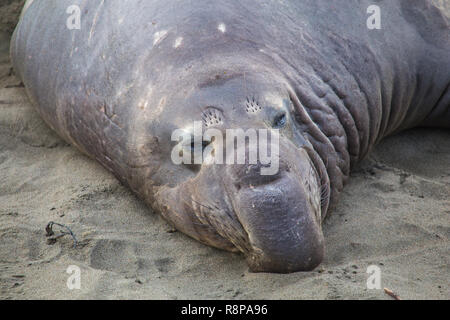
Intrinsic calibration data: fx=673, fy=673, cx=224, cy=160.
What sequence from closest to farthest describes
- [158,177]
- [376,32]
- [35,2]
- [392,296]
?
[392,296] < [158,177] < [376,32] < [35,2]

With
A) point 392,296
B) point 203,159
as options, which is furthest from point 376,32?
point 392,296

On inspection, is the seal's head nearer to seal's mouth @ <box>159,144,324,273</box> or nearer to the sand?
seal's mouth @ <box>159,144,324,273</box>

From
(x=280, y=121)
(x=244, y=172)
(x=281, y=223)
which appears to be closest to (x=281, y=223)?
(x=281, y=223)

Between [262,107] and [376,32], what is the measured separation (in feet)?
4.28

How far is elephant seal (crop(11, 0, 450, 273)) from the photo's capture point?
10.1ft

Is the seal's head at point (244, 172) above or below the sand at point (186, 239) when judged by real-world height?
above

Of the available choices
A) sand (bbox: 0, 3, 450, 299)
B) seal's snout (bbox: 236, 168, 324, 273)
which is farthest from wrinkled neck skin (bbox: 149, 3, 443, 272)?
sand (bbox: 0, 3, 450, 299)

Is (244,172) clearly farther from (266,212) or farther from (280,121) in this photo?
(280,121)

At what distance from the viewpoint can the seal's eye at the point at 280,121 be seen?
3.27m

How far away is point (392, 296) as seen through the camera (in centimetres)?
285

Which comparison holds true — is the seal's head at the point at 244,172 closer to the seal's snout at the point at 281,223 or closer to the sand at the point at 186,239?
the seal's snout at the point at 281,223

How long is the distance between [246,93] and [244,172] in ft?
1.49

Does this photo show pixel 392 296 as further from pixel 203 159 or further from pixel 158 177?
pixel 158 177

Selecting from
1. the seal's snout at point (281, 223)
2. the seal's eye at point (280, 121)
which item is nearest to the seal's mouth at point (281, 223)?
the seal's snout at point (281, 223)
